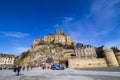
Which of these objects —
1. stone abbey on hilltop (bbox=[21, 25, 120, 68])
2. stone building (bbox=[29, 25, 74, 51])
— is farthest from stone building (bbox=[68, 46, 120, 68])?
stone building (bbox=[29, 25, 74, 51])

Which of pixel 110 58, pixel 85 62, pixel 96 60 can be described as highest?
pixel 110 58

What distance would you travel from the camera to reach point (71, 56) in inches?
2010

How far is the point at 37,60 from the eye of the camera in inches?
2751

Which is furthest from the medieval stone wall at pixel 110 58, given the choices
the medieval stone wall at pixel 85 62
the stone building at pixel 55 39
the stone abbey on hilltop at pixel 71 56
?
the stone building at pixel 55 39

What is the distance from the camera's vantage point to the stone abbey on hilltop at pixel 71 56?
4750cm

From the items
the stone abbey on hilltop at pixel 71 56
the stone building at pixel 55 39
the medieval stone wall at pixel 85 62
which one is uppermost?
the stone building at pixel 55 39

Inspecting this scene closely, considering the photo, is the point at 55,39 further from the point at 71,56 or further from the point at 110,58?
the point at 110,58

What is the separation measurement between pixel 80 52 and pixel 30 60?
31511 mm

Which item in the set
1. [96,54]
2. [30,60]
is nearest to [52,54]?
[30,60]

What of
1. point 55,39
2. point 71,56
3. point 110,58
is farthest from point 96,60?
point 55,39

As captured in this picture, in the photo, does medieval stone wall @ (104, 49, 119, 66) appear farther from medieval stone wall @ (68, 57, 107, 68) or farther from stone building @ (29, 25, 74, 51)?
stone building @ (29, 25, 74, 51)

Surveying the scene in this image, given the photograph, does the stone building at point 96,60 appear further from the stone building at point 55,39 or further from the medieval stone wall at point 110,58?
the stone building at point 55,39

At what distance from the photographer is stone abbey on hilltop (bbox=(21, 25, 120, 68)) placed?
156ft

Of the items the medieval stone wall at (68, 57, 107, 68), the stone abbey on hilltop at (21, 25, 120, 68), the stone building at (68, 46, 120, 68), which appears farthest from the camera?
the stone abbey on hilltop at (21, 25, 120, 68)
